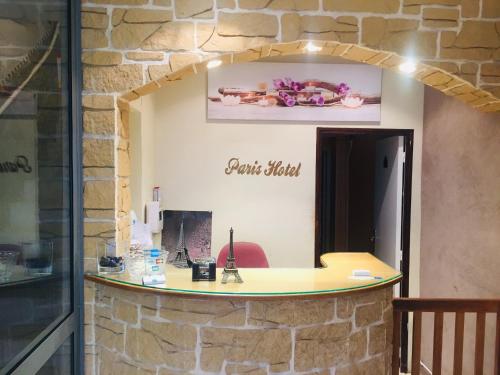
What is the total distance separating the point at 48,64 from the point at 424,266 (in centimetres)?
364

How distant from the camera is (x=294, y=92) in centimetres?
388

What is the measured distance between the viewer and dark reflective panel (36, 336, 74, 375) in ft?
6.54

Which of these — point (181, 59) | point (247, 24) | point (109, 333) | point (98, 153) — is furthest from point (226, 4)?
point (109, 333)

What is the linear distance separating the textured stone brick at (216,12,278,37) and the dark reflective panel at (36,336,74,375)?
190 centimetres

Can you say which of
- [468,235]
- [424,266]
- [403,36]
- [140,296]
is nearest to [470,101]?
[403,36]

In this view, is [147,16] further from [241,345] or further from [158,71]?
[241,345]

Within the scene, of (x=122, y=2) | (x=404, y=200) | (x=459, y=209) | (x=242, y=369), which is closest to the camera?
(x=242, y=369)

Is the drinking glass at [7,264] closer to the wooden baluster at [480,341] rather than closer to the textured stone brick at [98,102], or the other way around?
the textured stone brick at [98,102]

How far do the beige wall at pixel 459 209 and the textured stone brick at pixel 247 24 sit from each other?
69.5 inches

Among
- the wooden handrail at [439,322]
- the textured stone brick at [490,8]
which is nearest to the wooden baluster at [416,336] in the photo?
the wooden handrail at [439,322]

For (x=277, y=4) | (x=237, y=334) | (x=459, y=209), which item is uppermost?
(x=277, y=4)

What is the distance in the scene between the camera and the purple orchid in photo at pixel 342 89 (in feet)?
12.8

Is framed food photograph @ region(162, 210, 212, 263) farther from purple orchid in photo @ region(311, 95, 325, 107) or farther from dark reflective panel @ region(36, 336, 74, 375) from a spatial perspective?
dark reflective panel @ region(36, 336, 74, 375)

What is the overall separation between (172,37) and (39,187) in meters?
1.06
